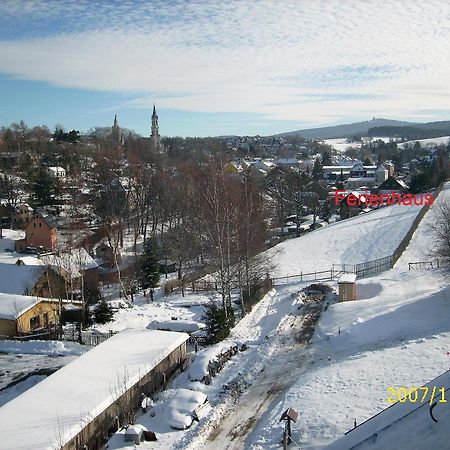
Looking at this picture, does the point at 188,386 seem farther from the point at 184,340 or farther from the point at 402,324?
the point at 402,324

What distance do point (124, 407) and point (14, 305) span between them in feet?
38.7

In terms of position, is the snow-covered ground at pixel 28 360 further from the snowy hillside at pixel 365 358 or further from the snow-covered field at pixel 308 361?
the snowy hillside at pixel 365 358

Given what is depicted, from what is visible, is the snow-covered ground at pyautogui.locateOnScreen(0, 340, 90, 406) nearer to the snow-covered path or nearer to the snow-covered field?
the snow-covered field

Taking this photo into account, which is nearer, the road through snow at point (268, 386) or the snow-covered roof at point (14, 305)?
the road through snow at point (268, 386)

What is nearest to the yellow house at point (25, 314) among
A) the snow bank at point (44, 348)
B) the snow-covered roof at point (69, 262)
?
the snow bank at point (44, 348)

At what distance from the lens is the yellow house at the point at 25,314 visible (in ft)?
71.4

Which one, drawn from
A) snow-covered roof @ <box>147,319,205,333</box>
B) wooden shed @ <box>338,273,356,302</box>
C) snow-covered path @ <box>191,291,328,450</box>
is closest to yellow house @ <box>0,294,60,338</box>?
snow-covered roof @ <box>147,319,205,333</box>

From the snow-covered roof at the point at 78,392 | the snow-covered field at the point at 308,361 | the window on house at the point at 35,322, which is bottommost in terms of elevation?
the window on house at the point at 35,322

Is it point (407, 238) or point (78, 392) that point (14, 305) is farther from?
point (407, 238)

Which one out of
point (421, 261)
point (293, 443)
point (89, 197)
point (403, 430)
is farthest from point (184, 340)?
point (89, 197)

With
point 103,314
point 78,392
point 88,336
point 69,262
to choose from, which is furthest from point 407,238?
point 78,392

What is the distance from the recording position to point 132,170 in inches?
1772

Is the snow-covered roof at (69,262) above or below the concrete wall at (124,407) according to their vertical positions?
above

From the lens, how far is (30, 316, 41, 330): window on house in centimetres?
2294
